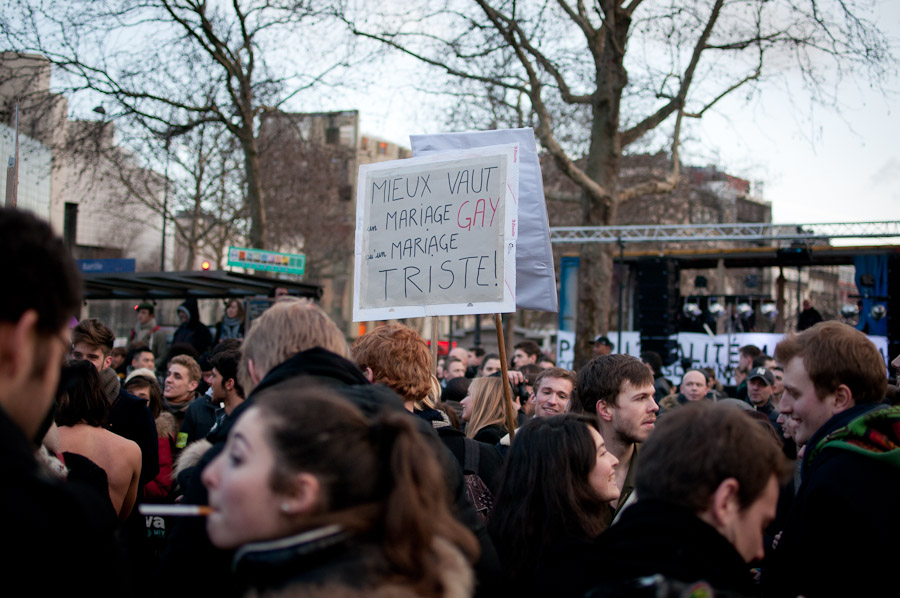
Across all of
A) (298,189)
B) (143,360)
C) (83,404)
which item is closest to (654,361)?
(143,360)

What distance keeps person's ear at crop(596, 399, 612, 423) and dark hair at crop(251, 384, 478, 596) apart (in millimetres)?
2367

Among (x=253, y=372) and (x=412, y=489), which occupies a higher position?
(x=253, y=372)

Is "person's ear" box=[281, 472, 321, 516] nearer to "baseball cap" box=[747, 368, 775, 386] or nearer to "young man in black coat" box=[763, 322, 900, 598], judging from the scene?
"young man in black coat" box=[763, 322, 900, 598]

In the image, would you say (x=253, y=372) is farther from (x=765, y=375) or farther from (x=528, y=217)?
(x=765, y=375)

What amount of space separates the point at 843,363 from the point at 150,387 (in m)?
4.70

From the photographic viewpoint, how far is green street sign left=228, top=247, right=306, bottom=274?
1562 cm

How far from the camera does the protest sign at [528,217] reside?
4.84 m

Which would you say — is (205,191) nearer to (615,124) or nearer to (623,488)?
(615,124)

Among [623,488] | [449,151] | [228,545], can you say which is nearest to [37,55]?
[449,151]

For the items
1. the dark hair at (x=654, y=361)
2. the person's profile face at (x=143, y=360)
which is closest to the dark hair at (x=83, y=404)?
the person's profile face at (x=143, y=360)

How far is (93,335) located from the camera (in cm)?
548

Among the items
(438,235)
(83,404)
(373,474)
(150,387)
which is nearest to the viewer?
(373,474)

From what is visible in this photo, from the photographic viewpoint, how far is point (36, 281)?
1.53m

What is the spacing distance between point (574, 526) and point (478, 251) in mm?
2001
